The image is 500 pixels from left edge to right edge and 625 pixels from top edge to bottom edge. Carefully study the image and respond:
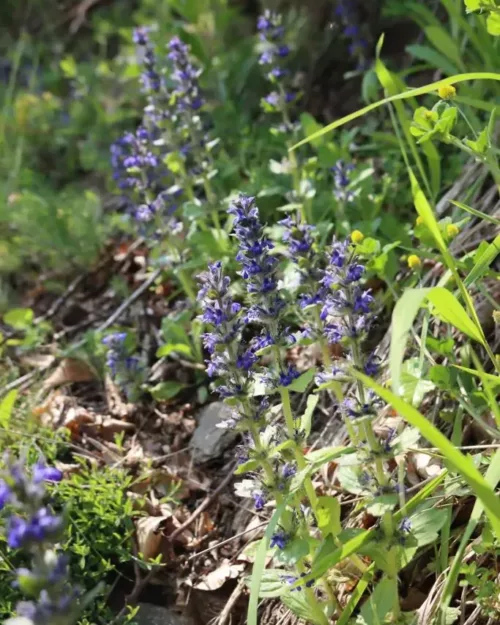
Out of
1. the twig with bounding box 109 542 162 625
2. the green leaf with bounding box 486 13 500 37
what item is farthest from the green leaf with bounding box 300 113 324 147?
the twig with bounding box 109 542 162 625

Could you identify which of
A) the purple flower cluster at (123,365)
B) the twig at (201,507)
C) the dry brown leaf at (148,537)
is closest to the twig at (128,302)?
the purple flower cluster at (123,365)

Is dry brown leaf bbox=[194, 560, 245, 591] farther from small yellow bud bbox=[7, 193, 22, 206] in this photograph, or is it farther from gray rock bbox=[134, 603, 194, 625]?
small yellow bud bbox=[7, 193, 22, 206]

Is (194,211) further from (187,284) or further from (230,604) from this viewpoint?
(230,604)

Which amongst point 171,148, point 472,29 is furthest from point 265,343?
point 472,29

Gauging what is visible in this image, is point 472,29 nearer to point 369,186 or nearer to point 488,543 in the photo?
point 369,186

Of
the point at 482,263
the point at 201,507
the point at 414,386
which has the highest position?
the point at 482,263

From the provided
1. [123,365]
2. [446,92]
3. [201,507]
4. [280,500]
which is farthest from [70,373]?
[446,92]

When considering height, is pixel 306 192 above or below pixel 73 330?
above
